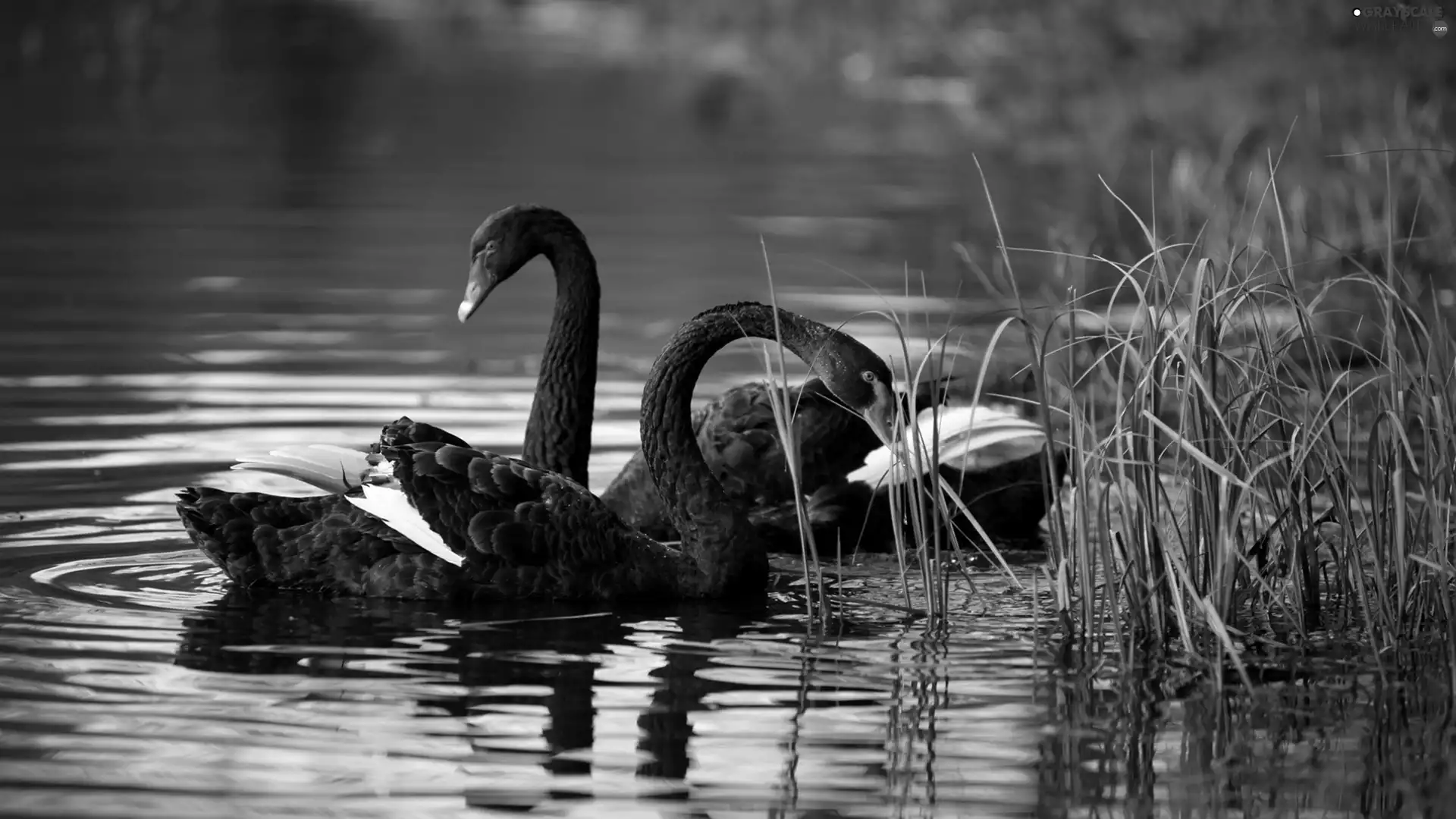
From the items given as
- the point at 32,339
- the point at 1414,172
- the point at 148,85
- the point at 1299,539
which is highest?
the point at 148,85

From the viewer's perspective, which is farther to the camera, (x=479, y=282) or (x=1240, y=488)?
(x=479, y=282)

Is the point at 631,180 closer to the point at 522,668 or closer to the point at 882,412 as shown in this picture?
the point at 882,412

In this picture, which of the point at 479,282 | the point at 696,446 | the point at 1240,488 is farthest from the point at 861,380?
the point at 479,282

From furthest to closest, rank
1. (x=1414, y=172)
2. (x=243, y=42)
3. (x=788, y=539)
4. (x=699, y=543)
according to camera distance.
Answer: (x=243, y=42) → (x=1414, y=172) → (x=788, y=539) → (x=699, y=543)

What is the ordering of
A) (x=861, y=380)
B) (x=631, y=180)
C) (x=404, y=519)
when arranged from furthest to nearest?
(x=631, y=180)
(x=861, y=380)
(x=404, y=519)

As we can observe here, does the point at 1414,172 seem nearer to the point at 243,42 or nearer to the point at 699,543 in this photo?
the point at 699,543

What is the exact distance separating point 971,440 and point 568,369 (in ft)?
4.51

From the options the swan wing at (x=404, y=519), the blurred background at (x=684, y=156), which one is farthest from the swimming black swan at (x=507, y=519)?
the blurred background at (x=684, y=156)

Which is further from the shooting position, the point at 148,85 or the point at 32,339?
the point at 148,85

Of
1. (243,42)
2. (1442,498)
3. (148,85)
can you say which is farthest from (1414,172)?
(243,42)

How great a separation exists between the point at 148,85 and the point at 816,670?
74.5 ft

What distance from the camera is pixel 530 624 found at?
564 centimetres

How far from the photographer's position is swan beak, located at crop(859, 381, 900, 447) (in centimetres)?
598

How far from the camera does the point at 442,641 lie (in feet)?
17.9
